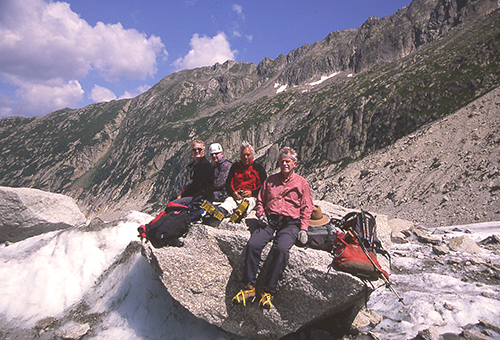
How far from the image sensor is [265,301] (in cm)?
502

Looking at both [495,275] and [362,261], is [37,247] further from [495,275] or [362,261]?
[495,275]

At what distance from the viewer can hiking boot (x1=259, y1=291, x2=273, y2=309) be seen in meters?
4.99

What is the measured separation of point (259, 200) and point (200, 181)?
2.33 m

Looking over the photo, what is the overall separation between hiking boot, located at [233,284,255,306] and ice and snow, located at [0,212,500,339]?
1.74 metres

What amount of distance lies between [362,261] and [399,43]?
201m

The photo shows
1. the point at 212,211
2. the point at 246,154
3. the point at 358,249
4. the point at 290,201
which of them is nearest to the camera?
the point at 358,249

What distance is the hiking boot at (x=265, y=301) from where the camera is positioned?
499cm

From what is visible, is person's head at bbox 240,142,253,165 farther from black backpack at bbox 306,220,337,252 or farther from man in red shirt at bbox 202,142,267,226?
black backpack at bbox 306,220,337,252

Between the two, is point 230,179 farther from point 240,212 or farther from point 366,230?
point 366,230

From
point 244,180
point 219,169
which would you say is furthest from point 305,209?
point 219,169

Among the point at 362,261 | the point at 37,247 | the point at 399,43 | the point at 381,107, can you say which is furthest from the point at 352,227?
the point at 399,43

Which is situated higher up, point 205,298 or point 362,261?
point 362,261

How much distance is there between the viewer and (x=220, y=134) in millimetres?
164375

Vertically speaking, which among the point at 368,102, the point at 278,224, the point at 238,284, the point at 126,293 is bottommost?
the point at 126,293
